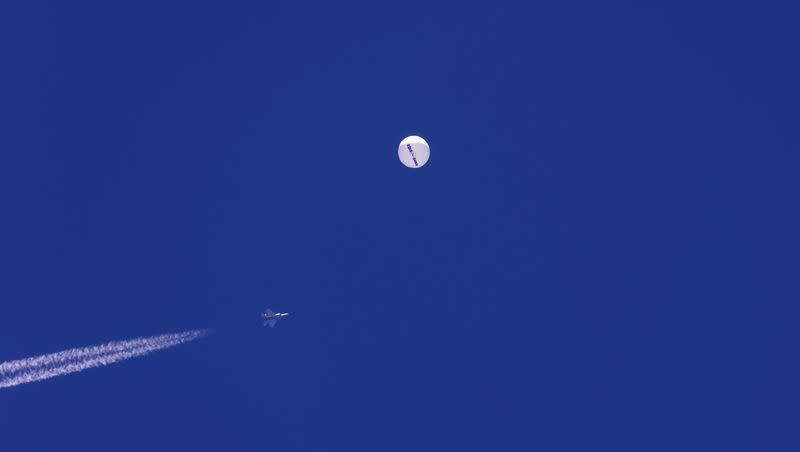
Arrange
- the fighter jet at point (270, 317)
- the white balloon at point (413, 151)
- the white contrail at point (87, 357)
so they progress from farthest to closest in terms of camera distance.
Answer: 1. the fighter jet at point (270, 317)
2. the white contrail at point (87, 357)
3. the white balloon at point (413, 151)

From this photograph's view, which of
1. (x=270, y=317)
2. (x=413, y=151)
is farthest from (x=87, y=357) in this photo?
(x=413, y=151)

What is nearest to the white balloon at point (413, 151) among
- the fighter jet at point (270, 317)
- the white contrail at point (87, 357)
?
the fighter jet at point (270, 317)

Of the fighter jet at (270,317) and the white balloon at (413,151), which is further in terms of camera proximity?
the fighter jet at (270,317)

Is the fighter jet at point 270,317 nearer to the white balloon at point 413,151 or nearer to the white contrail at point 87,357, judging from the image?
the white contrail at point 87,357

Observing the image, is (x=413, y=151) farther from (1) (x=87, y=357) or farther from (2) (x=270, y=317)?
(1) (x=87, y=357)

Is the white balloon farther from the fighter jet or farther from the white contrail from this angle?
the white contrail

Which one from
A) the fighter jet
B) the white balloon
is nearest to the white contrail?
the fighter jet

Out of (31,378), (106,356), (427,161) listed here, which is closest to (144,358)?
(106,356)
